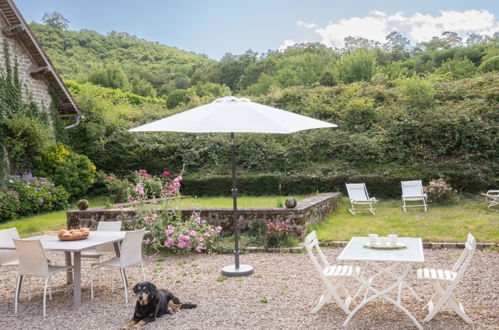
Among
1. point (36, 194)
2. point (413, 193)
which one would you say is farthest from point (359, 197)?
point (36, 194)

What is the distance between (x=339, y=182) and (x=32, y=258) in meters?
10.4

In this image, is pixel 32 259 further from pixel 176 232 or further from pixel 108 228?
pixel 176 232

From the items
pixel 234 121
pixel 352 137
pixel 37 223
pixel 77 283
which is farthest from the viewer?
pixel 352 137

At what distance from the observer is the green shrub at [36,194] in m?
13.2

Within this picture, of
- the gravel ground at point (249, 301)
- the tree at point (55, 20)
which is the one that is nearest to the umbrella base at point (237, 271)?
the gravel ground at point (249, 301)

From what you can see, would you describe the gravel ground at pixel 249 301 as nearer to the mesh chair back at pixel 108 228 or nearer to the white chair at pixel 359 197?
the mesh chair back at pixel 108 228

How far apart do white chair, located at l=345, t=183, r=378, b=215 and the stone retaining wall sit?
1.85 meters

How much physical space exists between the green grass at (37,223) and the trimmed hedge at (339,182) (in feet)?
14.4

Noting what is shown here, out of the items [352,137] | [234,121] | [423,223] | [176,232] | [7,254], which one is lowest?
[423,223]

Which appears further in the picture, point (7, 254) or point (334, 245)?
point (334, 245)

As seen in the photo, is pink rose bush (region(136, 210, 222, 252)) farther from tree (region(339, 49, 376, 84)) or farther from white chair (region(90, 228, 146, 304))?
tree (region(339, 49, 376, 84))

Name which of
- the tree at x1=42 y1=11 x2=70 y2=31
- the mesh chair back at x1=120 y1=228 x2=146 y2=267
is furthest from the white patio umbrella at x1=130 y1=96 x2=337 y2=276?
the tree at x1=42 y1=11 x2=70 y2=31

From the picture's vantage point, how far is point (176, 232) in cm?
831

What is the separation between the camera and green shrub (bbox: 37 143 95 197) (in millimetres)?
15055
